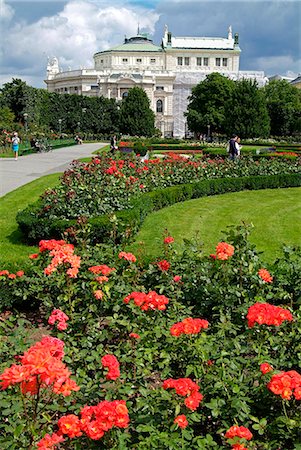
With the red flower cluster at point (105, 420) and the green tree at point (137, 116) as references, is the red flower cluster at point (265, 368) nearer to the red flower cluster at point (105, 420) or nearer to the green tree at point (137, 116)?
the red flower cluster at point (105, 420)

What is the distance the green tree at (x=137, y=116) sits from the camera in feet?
196

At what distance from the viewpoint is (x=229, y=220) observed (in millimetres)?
10492

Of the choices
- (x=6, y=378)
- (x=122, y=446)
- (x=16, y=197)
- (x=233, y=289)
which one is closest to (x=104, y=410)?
(x=122, y=446)

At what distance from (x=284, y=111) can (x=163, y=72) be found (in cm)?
3220

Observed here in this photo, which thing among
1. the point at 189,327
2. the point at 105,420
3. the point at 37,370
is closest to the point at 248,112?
the point at 189,327

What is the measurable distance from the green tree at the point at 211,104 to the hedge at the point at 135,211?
40.6m

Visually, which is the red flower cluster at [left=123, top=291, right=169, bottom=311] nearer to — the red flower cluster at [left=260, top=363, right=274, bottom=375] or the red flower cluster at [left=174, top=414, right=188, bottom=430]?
the red flower cluster at [left=260, top=363, right=274, bottom=375]

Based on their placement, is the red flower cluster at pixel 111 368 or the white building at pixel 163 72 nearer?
the red flower cluster at pixel 111 368

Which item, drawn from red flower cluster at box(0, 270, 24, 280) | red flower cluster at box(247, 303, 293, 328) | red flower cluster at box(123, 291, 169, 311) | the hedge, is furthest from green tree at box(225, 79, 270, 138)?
red flower cluster at box(247, 303, 293, 328)

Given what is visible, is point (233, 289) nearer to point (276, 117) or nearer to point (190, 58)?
point (276, 117)

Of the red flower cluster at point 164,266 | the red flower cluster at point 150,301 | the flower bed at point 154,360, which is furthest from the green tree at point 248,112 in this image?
the red flower cluster at point 150,301

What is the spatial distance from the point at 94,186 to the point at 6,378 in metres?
7.15

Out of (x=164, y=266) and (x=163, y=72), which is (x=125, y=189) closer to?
(x=164, y=266)

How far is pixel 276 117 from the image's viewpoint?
5988 cm
